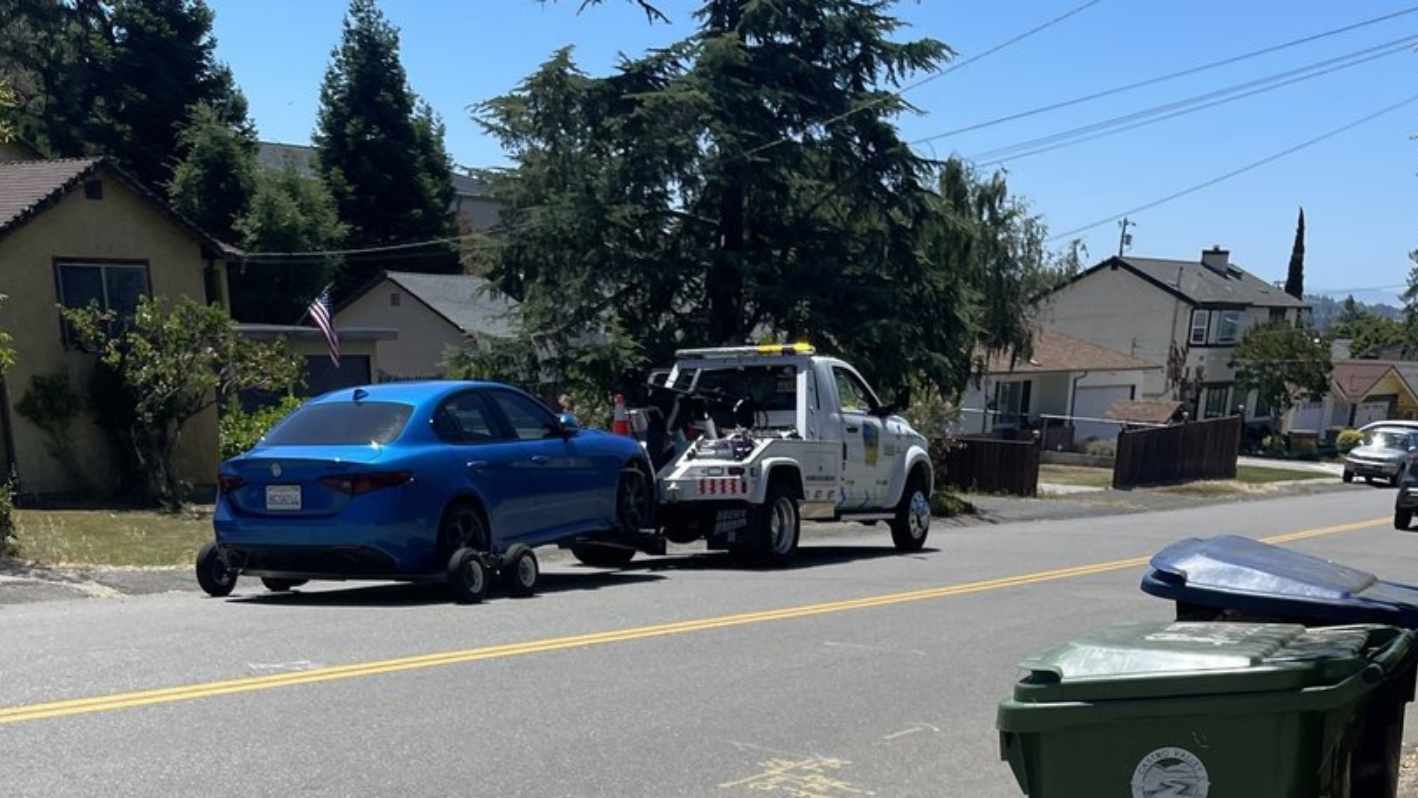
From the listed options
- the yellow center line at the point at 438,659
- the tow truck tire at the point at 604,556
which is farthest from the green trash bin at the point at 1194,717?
the tow truck tire at the point at 604,556

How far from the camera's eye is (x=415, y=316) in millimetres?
40594

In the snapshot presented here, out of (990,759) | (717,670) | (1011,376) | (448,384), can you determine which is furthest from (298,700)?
(1011,376)

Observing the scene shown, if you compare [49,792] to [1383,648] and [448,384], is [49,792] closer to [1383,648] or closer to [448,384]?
[1383,648]

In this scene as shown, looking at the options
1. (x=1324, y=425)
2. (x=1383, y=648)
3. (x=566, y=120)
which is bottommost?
(x=1324, y=425)

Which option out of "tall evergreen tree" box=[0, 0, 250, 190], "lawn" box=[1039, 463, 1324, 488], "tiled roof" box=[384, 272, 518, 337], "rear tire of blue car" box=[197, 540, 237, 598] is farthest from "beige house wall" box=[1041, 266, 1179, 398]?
"rear tire of blue car" box=[197, 540, 237, 598]

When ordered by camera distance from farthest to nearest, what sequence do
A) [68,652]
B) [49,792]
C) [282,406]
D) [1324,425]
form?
[1324,425] → [282,406] → [68,652] → [49,792]

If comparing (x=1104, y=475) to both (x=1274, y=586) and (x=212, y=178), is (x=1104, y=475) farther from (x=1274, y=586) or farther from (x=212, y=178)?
(x=1274, y=586)

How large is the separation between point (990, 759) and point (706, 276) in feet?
60.9

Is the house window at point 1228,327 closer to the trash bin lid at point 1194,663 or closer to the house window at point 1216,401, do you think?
the house window at point 1216,401

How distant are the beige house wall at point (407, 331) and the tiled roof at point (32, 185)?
18600 mm

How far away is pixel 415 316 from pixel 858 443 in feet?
91.8

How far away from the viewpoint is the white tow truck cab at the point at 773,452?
13.4 metres

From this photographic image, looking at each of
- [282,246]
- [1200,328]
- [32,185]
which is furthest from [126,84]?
[1200,328]

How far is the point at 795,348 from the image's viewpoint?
1434 centimetres
